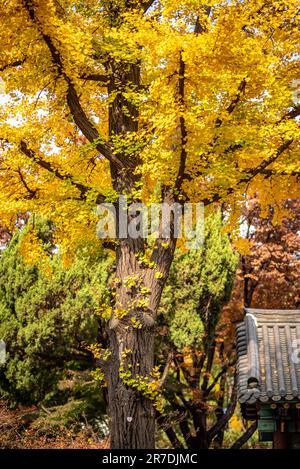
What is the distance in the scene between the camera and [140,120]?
34.4ft

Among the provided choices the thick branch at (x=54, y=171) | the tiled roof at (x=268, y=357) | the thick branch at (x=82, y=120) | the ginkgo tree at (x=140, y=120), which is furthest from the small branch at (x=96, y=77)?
the tiled roof at (x=268, y=357)

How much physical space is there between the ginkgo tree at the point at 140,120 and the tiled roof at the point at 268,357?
158 centimetres

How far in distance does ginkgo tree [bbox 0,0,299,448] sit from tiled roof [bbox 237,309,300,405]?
1.58 metres

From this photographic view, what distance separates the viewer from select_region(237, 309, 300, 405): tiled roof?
359 inches

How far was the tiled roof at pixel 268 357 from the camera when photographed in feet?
29.9

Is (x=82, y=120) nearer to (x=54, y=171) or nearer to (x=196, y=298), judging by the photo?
(x=54, y=171)

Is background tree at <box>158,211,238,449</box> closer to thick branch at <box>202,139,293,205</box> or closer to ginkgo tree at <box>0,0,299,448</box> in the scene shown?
ginkgo tree at <box>0,0,299,448</box>

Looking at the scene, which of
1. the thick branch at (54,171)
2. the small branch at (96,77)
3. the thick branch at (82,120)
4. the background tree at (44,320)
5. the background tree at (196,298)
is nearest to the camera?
the thick branch at (82,120)

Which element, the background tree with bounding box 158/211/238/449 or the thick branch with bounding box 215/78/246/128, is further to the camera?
the background tree with bounding box 158/211/238/449

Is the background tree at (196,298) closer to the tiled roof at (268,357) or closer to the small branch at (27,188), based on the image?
the tiled roof at (268,357)

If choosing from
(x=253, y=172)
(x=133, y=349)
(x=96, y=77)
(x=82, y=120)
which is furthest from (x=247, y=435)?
(x=96, y=77)

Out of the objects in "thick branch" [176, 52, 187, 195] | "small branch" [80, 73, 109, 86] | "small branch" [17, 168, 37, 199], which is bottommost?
"small branch" [17, 168, 37, 199]

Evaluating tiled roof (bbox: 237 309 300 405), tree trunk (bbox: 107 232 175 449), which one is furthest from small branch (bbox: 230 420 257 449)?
tree trunk (bbox: 107 232 175 449)
